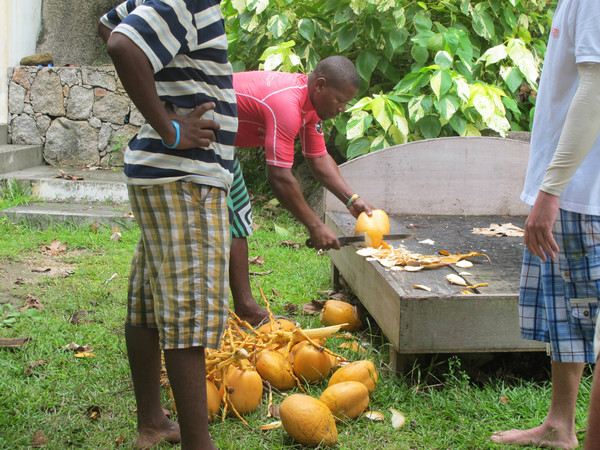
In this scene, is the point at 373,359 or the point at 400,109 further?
the point at 400,109

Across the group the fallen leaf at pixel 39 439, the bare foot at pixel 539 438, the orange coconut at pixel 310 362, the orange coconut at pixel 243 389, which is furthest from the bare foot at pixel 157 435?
the bare foot at pixel 539 438

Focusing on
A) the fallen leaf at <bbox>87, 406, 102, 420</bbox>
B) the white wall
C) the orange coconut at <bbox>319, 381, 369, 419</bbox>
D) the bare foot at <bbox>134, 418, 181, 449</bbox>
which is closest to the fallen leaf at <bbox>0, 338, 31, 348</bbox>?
the fallen leaf at <bbox>87, 406, 102, 420</bbox>

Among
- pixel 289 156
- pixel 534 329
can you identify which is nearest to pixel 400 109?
pixel 289 156

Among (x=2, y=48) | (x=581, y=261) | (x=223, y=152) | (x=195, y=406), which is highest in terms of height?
(x=2, y=48)

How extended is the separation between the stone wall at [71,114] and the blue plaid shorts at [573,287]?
6.28 metres

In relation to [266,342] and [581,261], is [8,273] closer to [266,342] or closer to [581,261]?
[266,342]

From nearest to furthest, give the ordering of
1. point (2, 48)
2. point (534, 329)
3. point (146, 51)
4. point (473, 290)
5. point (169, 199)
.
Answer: point (146, 51)
point (169, 199)
point (534, 329)
point (473, 290)
point (2, 48)

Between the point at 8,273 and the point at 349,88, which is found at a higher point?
the point at 349,88

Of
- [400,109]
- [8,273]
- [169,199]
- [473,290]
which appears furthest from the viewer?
[400,109]

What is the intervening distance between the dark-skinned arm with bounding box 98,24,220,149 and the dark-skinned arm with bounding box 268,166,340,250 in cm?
128

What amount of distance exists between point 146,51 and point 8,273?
Answer: 3.37 m

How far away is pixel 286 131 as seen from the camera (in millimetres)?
3232

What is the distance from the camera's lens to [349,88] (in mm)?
3236

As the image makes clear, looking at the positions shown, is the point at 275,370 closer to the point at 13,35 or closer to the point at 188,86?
the point at 188,86
